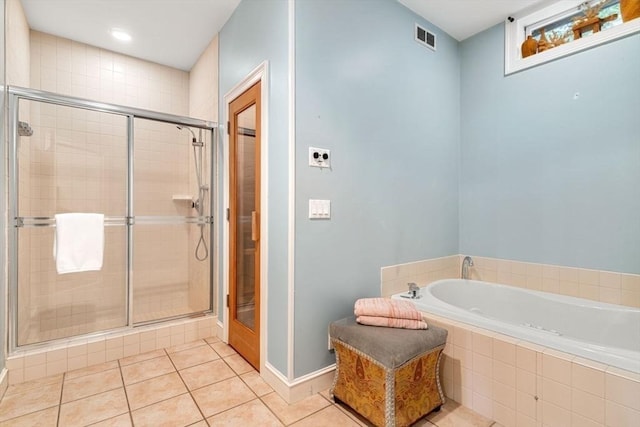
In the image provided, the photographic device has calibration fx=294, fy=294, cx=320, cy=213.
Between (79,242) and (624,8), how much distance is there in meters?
4.20

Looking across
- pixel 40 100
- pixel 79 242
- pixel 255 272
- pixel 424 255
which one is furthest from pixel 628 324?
pixel 40 100

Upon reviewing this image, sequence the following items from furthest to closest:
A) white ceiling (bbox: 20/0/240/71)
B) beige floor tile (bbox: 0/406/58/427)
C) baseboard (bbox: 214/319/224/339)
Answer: baseboard (bbox: 214/319/224/339)
white ceiling (bbox: 20/0/240/71)
beige floor tile (bbox: 0/406/58/427)

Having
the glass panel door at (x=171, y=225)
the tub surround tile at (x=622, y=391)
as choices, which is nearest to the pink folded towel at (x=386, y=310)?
the tub surround tile at (x=622, y=391)

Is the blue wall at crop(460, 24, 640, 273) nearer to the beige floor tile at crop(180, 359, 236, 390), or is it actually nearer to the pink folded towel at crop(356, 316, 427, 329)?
the pink folded towel at crop(356, 316, 427, 329)

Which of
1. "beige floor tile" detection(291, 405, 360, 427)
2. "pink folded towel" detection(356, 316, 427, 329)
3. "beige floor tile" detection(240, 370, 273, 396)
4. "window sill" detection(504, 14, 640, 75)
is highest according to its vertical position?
"window sill" detection(504, 14, 640, 75)

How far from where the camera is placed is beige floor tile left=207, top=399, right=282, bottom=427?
1.57 meters

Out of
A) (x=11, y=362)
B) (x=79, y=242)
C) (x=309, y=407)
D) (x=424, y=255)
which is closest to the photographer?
(x=309, y=407)

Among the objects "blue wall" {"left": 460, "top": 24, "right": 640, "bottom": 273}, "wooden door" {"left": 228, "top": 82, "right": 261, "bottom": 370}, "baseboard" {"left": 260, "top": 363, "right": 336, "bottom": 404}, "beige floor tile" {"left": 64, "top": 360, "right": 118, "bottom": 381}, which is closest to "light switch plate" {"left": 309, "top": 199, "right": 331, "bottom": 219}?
"wooden door" {"left": 228, "top": 82, "right": 261, "bottom": 370}

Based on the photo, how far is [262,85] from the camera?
79.0 inches

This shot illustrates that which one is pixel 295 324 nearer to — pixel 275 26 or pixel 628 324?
pixel 275 26

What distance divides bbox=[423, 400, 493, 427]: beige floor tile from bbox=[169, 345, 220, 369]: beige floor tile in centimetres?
160

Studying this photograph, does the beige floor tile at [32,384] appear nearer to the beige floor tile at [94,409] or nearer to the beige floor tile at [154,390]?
the beige floor tile at [94,409]

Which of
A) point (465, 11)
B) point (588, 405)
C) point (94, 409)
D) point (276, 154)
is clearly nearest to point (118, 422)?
point (94, 409)

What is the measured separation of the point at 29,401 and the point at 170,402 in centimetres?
83
